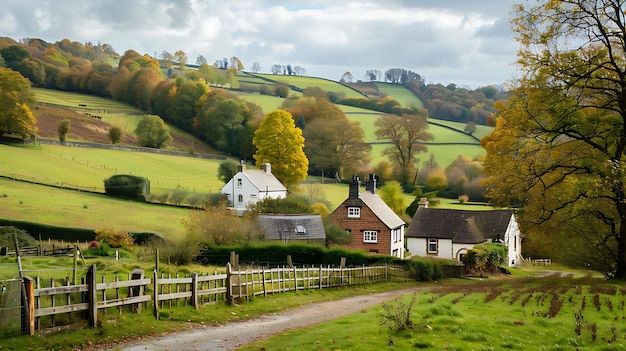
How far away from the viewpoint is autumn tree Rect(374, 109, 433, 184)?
10406 centimetres

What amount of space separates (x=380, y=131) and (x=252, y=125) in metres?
23.3

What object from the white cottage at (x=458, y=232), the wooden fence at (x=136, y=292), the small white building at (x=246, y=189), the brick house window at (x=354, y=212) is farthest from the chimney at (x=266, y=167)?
the wooden fence at (x=136, y=292)

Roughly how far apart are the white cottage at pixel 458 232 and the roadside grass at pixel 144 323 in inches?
1478

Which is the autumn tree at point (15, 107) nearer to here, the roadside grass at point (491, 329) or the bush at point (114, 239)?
the bush at point (114, 239)

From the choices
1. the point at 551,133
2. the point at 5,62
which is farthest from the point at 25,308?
the point at 5,62

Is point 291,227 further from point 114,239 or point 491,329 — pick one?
point 491,329

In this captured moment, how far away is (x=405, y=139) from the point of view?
106 metres

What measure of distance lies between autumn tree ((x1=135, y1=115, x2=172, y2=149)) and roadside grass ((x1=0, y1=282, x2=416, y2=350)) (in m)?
86.0

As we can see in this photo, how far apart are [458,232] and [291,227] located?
16.5 m

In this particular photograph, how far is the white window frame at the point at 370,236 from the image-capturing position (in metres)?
63.2

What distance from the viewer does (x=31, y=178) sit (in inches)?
2847

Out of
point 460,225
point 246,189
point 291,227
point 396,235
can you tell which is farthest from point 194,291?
point 246,189

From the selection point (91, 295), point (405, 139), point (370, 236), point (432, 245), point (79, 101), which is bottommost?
point (432, 245)

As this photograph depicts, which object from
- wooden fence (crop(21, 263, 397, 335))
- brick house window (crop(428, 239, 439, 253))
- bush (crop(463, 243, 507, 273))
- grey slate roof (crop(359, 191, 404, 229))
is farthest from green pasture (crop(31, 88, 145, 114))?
wooden fence (crop(21, 263, 397, 335))
